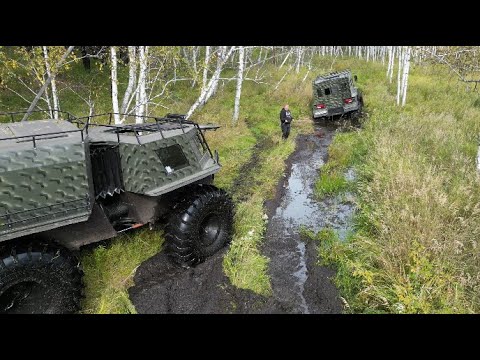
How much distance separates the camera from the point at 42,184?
4352mm

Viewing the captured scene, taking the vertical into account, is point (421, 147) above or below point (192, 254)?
above

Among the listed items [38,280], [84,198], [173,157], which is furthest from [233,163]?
[38,280]

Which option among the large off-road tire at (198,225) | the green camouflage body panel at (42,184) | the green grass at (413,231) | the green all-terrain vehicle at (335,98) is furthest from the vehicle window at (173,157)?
the green all-terrain vehicle at (335,98)

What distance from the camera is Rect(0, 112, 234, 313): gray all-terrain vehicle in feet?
13.8

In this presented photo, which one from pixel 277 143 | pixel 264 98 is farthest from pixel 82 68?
pixel 277 143

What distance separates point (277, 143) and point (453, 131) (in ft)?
17.6

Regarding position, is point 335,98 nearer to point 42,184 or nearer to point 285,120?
point 285,120

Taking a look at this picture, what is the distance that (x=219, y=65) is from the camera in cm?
1330

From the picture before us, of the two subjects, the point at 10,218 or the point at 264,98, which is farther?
the point at 264,98

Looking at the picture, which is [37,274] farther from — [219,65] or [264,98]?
[264,98]

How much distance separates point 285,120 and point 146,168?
866 cm

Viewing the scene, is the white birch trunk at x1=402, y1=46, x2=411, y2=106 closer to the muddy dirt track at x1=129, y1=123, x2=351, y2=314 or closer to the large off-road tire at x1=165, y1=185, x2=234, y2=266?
the muddy dirt track at x1=129, y1=123, x2=351, y2=314

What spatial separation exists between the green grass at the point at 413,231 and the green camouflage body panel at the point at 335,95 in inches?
207

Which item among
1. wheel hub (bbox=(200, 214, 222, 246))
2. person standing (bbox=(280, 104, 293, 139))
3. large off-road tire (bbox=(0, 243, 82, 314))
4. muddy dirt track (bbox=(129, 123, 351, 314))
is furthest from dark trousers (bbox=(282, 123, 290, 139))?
large off-road tire (bbox=(0, 243, 82, 314))
